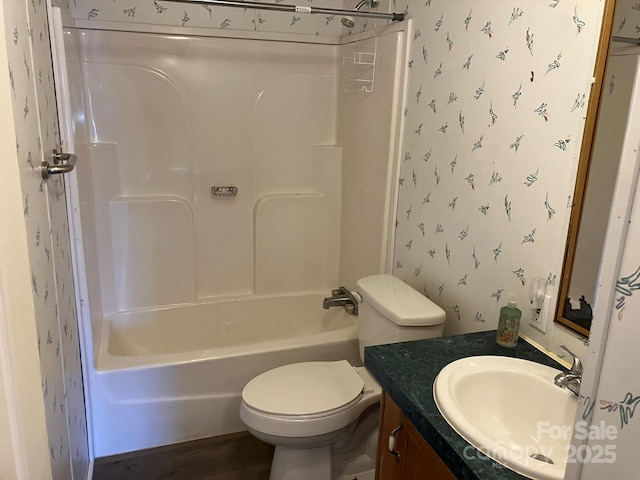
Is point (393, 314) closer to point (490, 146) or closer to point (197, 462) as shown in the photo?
point (490, 146)

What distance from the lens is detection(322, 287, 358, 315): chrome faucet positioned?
255cm

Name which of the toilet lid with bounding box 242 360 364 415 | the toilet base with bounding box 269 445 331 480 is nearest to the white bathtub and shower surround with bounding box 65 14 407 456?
the toilet lid with bounding box 242 360 364 415

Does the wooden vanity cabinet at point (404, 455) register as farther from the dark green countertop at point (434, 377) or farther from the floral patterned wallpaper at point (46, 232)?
the floral patterned wallpaper at point (46, 232)

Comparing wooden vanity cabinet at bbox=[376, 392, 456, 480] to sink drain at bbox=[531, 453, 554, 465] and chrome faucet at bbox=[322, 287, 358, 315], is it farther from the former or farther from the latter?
chrome faucet at bbox=[322, 287, 358, 315]

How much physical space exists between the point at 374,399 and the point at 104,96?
1938mm

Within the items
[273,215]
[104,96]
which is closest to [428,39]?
[273,215]

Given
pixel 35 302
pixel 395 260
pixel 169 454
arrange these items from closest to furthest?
pixel 35 302
pixel 169 454
pixel 395 260

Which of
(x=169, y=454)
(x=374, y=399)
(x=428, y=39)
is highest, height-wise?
(x=428, y=39)

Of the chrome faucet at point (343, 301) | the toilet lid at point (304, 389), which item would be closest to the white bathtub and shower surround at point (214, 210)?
the chrome faucet at point (343, 301)

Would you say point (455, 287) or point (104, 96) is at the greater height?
point (104, 96)

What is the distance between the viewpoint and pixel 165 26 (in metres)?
2.46

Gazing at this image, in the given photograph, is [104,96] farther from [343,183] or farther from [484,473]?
[484,473]

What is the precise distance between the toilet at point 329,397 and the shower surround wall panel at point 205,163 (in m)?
1.01

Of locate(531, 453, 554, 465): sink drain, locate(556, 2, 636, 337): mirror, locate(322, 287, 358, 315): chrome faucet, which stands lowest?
locate(322, 287, 358, 315): chrome faucet
